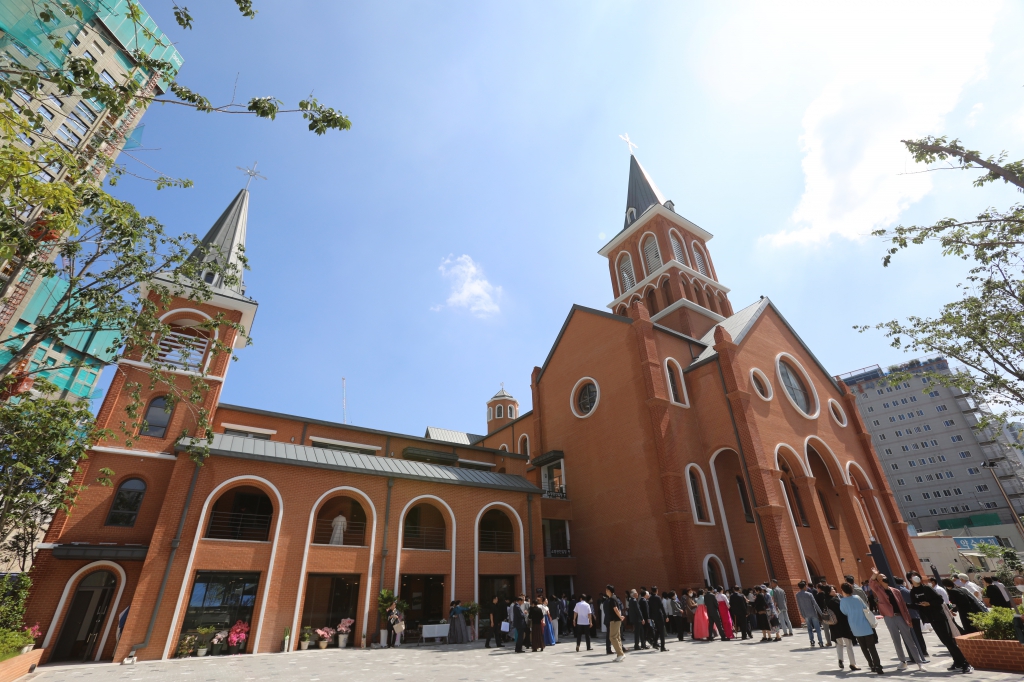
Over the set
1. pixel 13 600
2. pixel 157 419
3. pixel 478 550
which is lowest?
pixel 13 600

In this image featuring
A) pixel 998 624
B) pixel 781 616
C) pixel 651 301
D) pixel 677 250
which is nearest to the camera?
pixel 998 624

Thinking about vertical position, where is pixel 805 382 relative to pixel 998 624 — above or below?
above

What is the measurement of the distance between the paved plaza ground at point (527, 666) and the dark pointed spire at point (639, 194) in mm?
28679

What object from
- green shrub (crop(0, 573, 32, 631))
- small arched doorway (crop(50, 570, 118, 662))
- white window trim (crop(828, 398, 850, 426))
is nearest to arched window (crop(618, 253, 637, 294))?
white window trim (crop(828, 398, 850, 426))

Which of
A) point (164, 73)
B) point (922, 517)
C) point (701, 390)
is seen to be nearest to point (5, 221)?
point (164, 73)

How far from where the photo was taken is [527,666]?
10727 mm

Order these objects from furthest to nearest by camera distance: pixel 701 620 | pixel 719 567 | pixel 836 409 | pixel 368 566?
pixel 836 409 < pixel 719 567 < pixel 368 566 < pixel 701 620

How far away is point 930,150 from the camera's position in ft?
28.2

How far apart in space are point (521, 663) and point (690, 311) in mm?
22704

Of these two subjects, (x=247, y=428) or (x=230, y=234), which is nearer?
(x=247, y=428)

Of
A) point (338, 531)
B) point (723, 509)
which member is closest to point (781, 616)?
point (723, 509)

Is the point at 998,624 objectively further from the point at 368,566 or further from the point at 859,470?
the point at 859,470

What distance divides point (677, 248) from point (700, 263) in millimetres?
2396

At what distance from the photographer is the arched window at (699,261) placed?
3375cm
